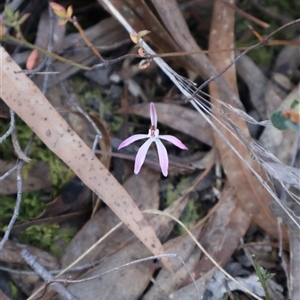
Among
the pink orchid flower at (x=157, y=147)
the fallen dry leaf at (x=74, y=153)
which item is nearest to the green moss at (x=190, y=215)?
the fallen dry leaf at (x=74, y=153)

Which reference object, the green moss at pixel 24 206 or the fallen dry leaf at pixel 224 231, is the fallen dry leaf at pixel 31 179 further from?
the fallen dry leaf at pixel 224 231

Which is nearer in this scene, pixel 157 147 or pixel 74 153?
pixel 157 147

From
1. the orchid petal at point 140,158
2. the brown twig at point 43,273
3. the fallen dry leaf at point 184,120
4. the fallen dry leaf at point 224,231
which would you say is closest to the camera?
the orchid petal at point 140,158

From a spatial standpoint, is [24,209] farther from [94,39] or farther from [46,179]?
[94,39]

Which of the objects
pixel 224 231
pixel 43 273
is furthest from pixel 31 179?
pixel 224 231

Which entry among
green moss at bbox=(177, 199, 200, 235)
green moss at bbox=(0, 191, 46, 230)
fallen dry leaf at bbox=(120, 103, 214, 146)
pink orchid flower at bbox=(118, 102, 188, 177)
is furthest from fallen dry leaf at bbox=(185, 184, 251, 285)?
green moss at bbox=(0, 191, 46, 230)

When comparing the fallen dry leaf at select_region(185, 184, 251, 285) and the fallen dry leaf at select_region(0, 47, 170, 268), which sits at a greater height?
the fallen dry leaf at select_region(0, 47, 170, 268)

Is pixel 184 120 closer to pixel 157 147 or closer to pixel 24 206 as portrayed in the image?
pixel 157 147

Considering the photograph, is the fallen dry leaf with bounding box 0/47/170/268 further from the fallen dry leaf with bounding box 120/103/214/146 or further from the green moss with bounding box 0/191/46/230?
the fallen dry leaf with bounding box 120/103/214/146
